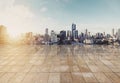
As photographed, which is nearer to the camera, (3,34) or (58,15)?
(3,34)

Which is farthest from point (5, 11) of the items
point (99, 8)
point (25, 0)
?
point (99, 8)

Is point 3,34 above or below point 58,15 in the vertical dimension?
below

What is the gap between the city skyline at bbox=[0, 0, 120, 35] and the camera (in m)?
12.4

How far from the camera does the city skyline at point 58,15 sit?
12438mm

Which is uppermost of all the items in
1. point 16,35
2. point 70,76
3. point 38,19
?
point 38,19

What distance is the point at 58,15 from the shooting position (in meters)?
14.9

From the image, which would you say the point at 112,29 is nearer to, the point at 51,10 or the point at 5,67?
the point at 51,10

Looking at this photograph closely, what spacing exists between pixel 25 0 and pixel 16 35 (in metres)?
1.90

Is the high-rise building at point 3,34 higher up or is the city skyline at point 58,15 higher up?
the city skyline at point 58,15

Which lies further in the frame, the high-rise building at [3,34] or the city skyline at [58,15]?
the high-rise building at [3,34]

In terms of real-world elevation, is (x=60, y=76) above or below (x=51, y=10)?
below

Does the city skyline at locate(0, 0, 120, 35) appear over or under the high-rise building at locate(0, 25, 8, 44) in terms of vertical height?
over

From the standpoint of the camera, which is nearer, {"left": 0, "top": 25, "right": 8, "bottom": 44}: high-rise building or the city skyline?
the city skyline

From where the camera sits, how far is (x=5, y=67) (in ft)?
18.5
